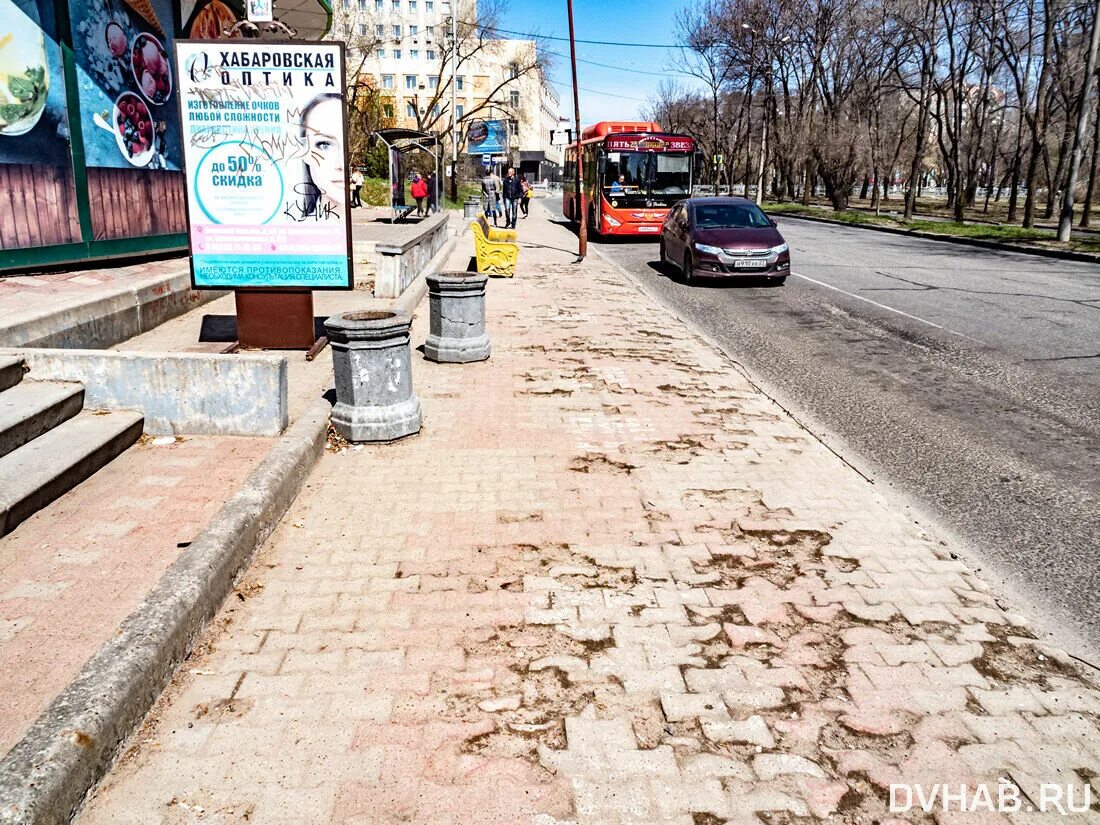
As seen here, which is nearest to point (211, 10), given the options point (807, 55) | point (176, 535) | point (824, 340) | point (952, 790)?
point (824, 340)

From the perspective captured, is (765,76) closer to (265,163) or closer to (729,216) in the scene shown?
(729,216)

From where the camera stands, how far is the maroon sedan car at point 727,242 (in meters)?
14.9

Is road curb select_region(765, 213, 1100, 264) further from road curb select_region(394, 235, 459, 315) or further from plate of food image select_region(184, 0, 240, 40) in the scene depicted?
plate of food image select_region(184, 0, 240, 40)

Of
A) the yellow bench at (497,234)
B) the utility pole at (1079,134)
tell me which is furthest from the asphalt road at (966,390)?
the utility pole at (1079,134)

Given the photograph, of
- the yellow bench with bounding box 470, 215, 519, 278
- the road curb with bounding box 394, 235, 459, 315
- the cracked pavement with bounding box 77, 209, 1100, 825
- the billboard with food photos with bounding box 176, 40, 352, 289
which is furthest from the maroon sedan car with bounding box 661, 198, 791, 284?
the cracked pavement with bounding box 77, 209, 1100, 825

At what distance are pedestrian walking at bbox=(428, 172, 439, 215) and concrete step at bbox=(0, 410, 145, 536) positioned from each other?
28.6 metres

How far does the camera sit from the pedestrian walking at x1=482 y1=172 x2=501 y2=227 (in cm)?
2909

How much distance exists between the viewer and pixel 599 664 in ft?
11.1

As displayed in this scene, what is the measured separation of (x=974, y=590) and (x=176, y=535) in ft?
13.4

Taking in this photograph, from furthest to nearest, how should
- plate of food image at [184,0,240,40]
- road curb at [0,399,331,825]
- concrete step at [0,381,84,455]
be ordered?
1. plate of food image at [184,0,240,40]
2. concrete step at [0,381,84,455]
3. road curb at [0,399,331,825]

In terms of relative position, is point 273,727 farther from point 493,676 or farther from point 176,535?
point 176,535

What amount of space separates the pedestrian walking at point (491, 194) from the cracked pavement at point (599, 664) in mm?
24704

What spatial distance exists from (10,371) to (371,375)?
2353 mm

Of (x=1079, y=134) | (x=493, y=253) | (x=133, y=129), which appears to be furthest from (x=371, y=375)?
(x=1079, y=134)
